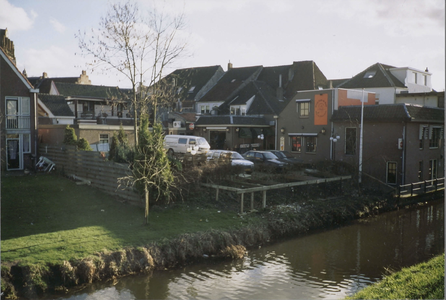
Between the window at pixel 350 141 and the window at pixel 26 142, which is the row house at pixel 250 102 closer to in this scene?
the window at pixel 350 141

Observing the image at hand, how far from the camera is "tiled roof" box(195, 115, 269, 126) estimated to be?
124 feet

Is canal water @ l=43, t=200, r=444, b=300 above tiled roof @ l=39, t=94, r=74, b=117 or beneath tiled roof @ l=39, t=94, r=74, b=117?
beneath

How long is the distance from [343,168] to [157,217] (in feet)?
43.8

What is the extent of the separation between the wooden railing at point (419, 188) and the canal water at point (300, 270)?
523cm

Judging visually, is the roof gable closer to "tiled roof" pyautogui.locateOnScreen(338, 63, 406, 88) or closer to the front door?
the front door

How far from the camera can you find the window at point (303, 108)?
32.0 meters

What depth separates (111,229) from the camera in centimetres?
1337

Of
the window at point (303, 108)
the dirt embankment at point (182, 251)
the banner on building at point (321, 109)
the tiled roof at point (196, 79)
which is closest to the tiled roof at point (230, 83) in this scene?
the tiled roof at point (196, 79)

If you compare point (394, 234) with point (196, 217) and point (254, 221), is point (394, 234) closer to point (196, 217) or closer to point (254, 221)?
point (254, 221)

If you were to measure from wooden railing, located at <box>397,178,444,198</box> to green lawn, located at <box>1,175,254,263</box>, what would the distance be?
40.0 feet

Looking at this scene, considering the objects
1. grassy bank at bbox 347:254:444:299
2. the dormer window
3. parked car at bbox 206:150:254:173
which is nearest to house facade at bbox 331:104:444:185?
parked car at bbox 206:150:254:173

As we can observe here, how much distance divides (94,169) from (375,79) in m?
33.0

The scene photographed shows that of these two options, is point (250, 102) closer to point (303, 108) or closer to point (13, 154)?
point (303, 108)

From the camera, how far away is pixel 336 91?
30062 millimetres
